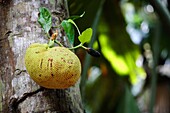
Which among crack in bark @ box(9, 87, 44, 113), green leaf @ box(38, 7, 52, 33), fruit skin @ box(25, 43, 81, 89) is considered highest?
green leaf @ box(38, 7, 52, 33)

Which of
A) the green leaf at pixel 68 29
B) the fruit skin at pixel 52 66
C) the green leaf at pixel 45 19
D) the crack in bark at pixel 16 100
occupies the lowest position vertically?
the crack in bark at pixel 16 100

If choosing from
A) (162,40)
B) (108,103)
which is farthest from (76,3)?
(162,40)

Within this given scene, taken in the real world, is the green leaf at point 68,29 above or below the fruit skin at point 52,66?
above

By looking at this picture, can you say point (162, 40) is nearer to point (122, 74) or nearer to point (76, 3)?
point (122, 74)

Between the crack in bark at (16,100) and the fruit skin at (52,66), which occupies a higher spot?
the fruit skin at (52,66)
